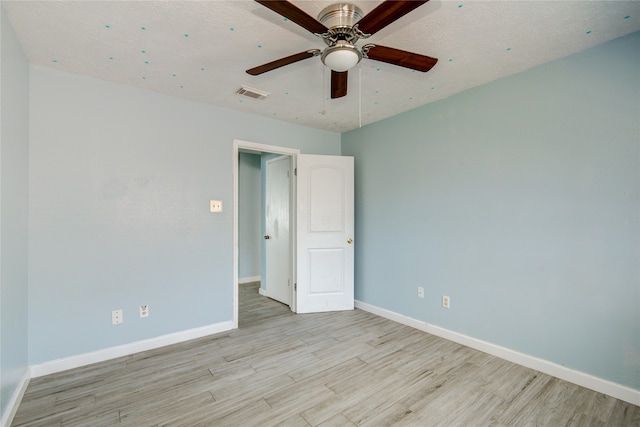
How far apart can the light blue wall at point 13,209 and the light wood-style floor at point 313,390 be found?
0.36m

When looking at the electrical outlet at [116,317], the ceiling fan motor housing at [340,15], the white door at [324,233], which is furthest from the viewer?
the white door at [324,233]

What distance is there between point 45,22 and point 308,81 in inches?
69.6

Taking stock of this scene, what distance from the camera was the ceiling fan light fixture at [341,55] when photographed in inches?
65.5

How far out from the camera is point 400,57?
5.85ft

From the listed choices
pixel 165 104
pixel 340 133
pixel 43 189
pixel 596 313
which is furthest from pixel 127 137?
pixel 596 313

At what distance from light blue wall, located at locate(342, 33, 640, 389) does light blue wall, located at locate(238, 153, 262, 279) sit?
9.92 feet

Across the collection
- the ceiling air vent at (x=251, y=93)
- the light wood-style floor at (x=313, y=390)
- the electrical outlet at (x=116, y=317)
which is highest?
the ceiling air vent at (x=251, y=93)

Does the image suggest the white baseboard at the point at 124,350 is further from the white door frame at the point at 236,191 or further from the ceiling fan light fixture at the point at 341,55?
the ceiling fan light fixture at the point at 341,55

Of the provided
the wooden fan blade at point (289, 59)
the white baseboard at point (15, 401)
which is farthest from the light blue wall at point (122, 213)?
the wooden fan blade at point (289, 59)

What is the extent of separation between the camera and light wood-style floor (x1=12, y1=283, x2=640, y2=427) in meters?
1.87

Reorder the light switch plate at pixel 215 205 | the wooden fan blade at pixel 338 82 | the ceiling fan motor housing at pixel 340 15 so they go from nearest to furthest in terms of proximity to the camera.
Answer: the ceiling fan motor housing at pixel 340 15, the wooden fan blade at pixel 338 82, the light switch plate at pixel 215 205

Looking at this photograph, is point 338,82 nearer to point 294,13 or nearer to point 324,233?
point 294,13

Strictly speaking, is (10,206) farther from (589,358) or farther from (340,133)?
(589,358)

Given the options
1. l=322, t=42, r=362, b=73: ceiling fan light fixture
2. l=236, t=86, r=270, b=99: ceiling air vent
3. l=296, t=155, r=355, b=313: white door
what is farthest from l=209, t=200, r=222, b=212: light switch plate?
l=322, t=42, r=362, b=73: ceiling fan light fixture
